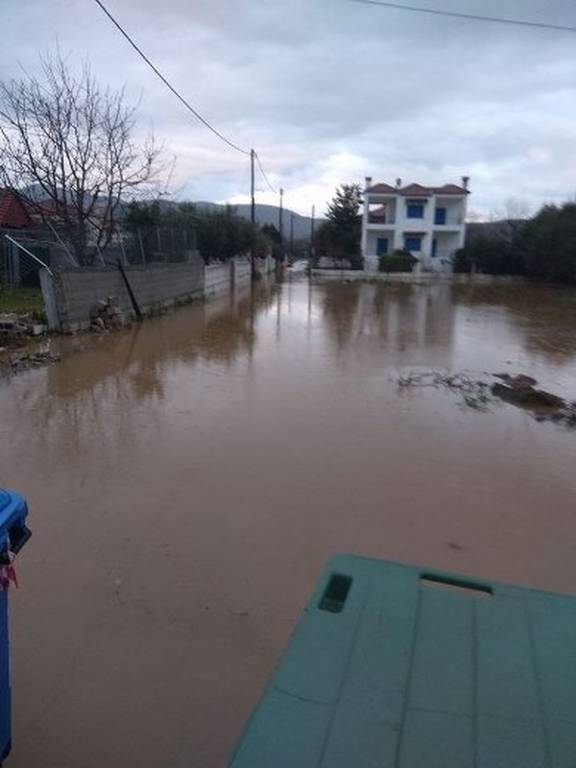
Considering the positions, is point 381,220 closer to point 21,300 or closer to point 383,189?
point 383,189

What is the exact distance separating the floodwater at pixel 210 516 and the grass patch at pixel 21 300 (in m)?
4.54

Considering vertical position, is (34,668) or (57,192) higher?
(57,192)

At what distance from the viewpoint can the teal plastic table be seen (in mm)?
1235

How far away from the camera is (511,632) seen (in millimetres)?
1627

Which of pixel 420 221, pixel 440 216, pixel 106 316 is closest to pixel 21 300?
pixel 106 316

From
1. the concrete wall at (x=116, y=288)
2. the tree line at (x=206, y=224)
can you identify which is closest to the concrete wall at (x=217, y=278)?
the tree line at (x=206, y=224)

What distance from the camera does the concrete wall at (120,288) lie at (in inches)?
448

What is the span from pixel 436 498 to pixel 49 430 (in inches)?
146

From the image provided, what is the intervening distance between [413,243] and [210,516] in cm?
4844

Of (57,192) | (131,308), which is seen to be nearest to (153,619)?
(131,308)

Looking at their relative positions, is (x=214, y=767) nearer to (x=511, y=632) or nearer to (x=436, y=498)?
(x=511, y=632)

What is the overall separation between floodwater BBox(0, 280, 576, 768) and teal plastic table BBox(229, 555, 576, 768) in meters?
0.98

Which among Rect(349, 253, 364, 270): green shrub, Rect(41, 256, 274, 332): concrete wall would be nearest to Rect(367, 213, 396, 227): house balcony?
Rect(349, 253, 364, 270): green shrub

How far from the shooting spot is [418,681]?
1.45m
